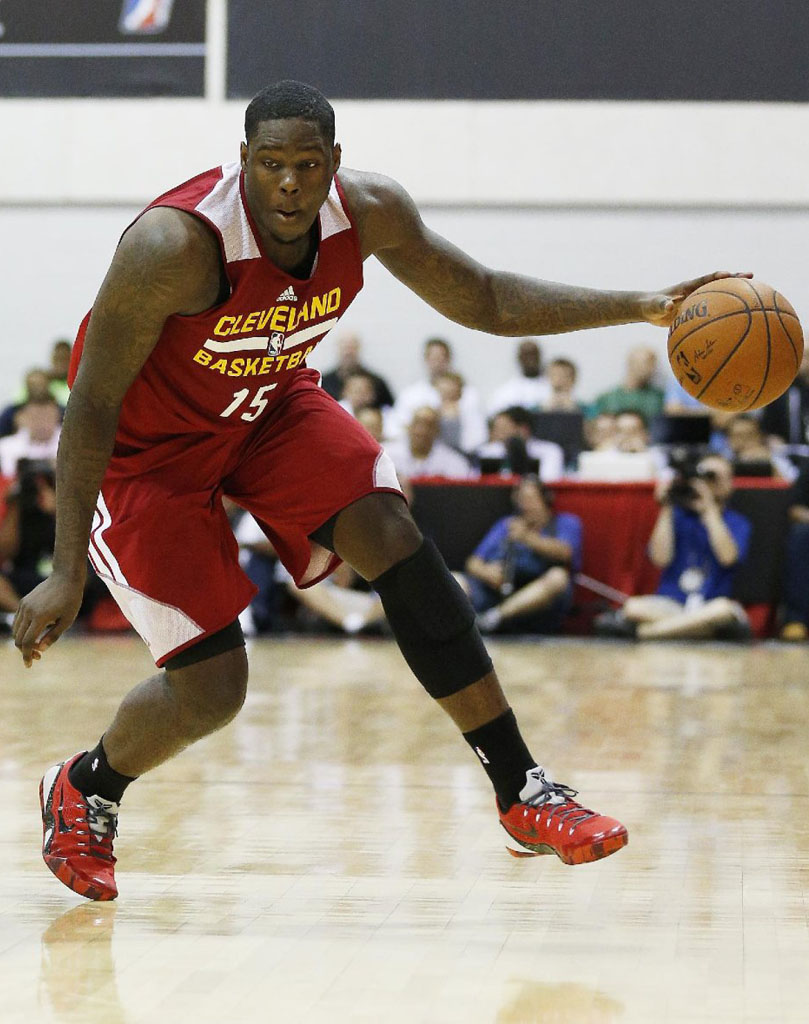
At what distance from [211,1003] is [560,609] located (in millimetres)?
7366

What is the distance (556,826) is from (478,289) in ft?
3.95

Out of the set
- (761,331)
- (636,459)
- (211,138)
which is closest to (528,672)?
(636,459)

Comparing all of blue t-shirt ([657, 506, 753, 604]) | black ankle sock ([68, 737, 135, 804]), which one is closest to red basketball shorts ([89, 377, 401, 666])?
black ankle sock ([68, 737, 135, 804])

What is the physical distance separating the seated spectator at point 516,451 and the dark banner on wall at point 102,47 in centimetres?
458

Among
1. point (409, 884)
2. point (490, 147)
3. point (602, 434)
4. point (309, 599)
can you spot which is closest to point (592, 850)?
point (409, 884)

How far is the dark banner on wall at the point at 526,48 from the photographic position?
41.0 ft

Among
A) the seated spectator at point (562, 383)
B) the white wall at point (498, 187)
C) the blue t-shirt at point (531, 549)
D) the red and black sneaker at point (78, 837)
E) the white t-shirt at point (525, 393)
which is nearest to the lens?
the red and black sneaker at point (78, 837)

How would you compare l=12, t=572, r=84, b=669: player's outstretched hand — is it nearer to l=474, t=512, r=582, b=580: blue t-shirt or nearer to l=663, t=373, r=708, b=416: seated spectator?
l=474, t=512, r=582, b=580: blue t-shirt

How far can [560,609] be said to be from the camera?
972 cm

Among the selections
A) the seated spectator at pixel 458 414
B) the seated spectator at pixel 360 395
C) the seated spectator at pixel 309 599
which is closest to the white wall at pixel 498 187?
the seated spectator at pixel 458 414

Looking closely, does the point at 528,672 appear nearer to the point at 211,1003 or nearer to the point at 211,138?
the point at 211,1003

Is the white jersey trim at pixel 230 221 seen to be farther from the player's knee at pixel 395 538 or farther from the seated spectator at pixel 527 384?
the seated spectator at pixel 527 384

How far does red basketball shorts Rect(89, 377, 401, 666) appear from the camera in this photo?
3.21 m

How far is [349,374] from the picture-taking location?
12258mm
